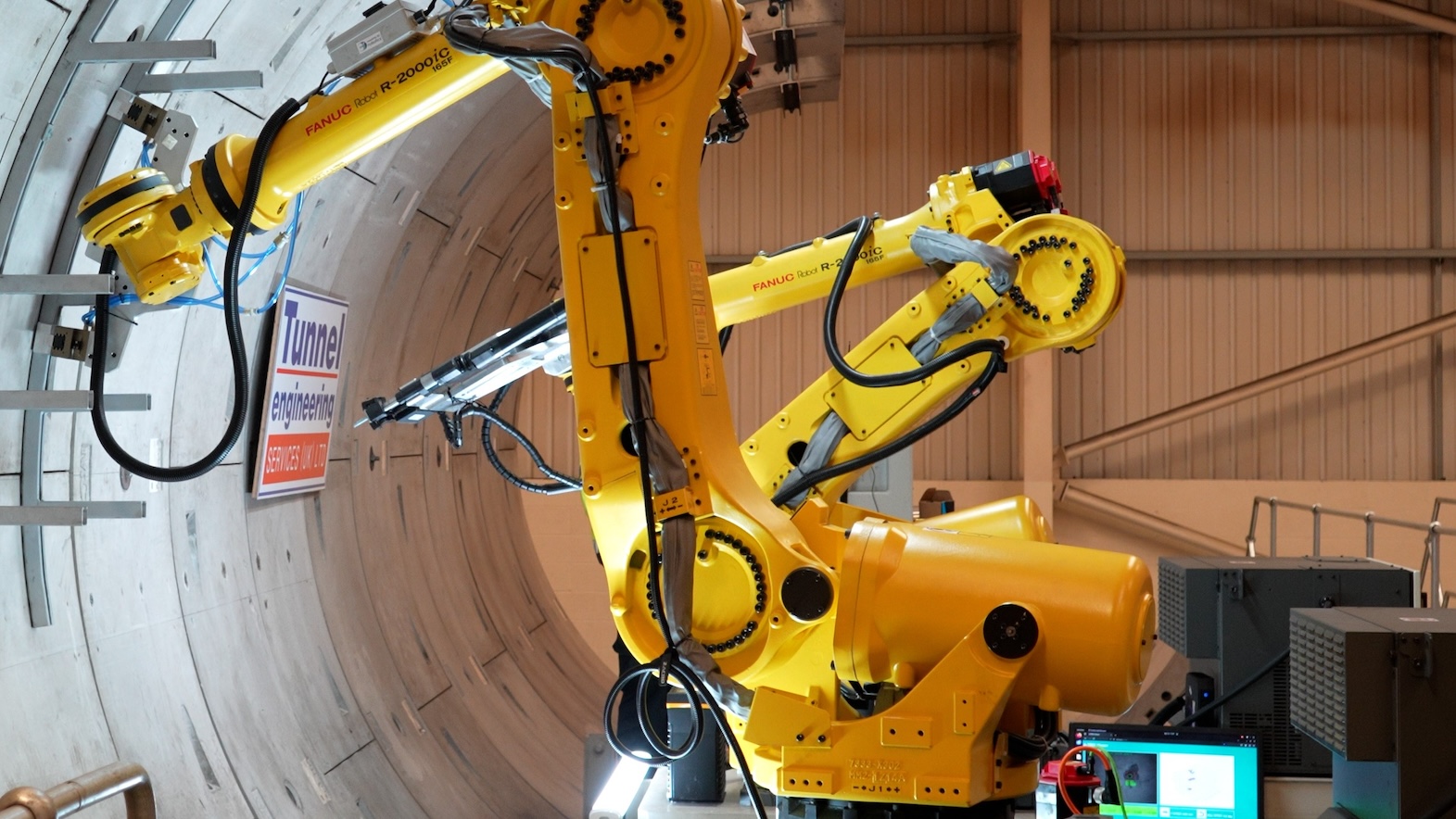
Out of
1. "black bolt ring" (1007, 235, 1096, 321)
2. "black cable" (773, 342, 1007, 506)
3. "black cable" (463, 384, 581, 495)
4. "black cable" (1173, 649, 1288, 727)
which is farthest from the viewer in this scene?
"black bolt ring" (1007, 235, 1096, 321)

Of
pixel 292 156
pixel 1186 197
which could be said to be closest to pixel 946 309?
pixel 292 156

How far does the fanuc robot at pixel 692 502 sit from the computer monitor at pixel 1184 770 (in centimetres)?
152

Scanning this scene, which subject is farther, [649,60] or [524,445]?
[524,445]

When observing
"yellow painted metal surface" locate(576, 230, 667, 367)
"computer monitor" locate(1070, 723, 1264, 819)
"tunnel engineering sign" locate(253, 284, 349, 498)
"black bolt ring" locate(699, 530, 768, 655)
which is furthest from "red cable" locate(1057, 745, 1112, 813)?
"tunnel engineering sign" locate(253, 284, 349, 498)

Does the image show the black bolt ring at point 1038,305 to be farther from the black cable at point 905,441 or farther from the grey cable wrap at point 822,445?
the grey cable wrap at point 822,445

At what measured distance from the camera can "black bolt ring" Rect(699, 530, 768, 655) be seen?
2832mm

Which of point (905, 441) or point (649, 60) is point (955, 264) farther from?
point (649, 60)

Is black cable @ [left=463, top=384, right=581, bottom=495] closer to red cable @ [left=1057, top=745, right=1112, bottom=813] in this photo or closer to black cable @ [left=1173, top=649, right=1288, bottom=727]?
red cable @ [left=1057, top=745, right=1112, bottom=813]

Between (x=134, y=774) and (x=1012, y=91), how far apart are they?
9317mm

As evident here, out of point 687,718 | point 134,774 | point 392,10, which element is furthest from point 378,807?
point 392,10

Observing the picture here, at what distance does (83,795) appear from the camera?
260 cm

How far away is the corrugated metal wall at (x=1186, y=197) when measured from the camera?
1051cm

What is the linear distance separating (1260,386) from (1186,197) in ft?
5.51

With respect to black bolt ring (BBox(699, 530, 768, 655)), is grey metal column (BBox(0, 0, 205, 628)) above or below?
above
